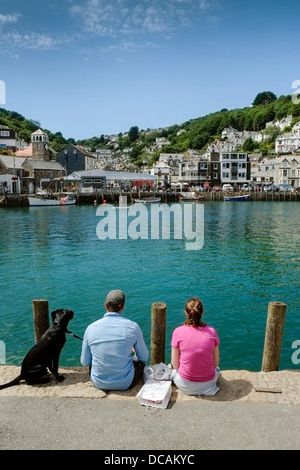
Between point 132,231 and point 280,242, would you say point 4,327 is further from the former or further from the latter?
point 132,231

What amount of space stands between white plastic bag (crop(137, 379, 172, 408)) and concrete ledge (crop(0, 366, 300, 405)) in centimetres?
21

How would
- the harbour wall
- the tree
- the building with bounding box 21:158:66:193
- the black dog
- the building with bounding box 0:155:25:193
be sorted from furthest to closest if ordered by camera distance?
1. the tree
2. the building with bounding box 21:158:66:193
3. the building with bounding box 0:155:25:193
4. the harbour wall
5. the black dog

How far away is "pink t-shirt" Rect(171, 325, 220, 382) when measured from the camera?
19.7 ft

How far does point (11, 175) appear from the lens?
86.9 m

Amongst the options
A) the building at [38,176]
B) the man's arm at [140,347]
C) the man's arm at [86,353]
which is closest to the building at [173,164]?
the building at [38,176]

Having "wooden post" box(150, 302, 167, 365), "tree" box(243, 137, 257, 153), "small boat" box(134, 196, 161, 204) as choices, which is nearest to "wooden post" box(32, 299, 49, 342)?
"wooden post" box(150, 302, 167, 365)

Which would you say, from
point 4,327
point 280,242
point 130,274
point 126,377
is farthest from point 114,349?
point 280,242

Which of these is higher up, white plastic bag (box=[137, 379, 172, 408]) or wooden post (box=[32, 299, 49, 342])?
wooden post (box=[32, 299, 49, 342])

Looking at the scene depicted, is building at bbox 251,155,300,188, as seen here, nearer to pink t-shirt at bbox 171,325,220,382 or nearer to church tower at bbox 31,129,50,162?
church tower at bbox 31,129,50,162

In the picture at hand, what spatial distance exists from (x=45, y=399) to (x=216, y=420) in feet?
8.97

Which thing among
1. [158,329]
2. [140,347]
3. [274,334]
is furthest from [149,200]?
[140,347]

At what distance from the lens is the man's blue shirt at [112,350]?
19.9 feet

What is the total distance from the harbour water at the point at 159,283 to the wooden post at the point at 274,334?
224cm

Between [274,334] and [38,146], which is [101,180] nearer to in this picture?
[38,146]
